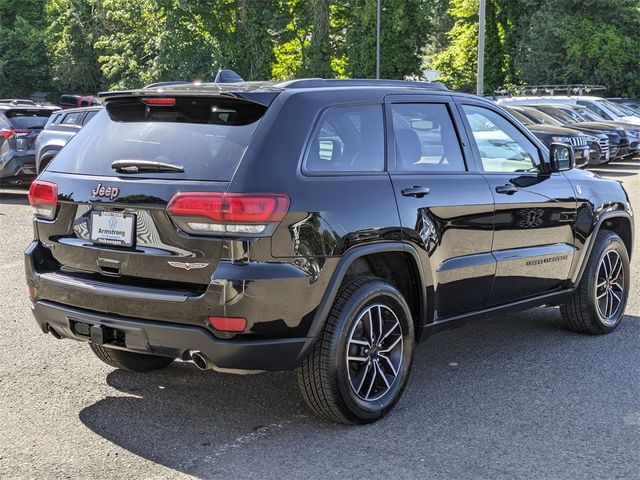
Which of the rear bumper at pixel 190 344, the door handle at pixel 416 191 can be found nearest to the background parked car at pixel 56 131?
the door handle at pixel 416 191

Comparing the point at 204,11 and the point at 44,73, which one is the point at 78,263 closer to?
the point at 204,11

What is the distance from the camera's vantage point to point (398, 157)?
194 inches

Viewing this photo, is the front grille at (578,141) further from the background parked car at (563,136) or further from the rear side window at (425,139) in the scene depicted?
the rear side window at (425,139)

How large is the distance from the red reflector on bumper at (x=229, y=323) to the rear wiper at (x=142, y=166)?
769 millimetres

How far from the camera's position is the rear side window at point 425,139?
5.01 metres

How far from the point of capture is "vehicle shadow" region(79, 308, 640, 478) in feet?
13.7

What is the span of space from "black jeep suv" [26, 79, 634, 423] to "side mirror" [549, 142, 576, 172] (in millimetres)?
674

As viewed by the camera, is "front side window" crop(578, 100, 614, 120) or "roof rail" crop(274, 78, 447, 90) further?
"front side window" crop(578, 100, 614, 120)

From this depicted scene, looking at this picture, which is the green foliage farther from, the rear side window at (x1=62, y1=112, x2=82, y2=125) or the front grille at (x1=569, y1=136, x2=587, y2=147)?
the rear side window at (x1=62, y1=112, x2=82, y2=125)

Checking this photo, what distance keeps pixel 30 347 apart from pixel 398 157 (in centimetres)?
298

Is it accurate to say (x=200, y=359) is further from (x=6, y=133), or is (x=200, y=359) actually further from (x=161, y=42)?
(x=161, y=42)

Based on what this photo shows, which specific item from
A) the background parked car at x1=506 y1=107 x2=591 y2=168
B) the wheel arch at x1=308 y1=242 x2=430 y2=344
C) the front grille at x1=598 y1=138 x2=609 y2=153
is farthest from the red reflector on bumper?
the front grille at x1=598 y1=138 x2=609 y2=153

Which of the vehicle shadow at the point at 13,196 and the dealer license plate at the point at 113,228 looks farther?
the vehicle shadow at the point at 13,196

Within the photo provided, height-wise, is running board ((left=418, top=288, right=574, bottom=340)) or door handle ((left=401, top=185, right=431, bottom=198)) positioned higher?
door handle ((left=401, top=185, right=431, bottom=198))
